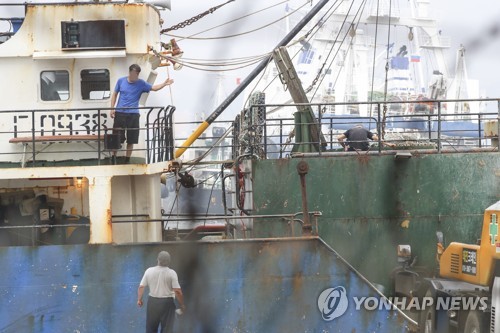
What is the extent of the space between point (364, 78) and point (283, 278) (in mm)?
43407

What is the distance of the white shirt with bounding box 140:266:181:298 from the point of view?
39.9ft

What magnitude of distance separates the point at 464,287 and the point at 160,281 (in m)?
4.67

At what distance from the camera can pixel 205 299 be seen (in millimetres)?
13195

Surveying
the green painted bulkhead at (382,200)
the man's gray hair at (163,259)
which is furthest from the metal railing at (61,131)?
the man's gray hair at (163,259)

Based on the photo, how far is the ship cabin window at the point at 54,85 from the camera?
49.6ft

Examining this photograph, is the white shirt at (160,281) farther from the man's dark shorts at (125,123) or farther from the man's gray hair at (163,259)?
the man's dark shorts at (125,123)

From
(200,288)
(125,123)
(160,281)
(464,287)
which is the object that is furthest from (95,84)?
(464,287)

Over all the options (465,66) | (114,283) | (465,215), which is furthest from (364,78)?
(465,66)

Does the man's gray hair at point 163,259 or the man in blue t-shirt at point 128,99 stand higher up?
the man in blue t-shirt at point 128,99

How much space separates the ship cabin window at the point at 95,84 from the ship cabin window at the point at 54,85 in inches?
11.6

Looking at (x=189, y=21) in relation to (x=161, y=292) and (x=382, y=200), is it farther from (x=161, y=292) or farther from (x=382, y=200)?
(x=161, y=292)

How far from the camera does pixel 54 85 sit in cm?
1519

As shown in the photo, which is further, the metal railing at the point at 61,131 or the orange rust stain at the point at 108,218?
the metal railing at the point at 61,131

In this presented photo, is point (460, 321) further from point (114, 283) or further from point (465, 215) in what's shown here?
point (114, 283)
